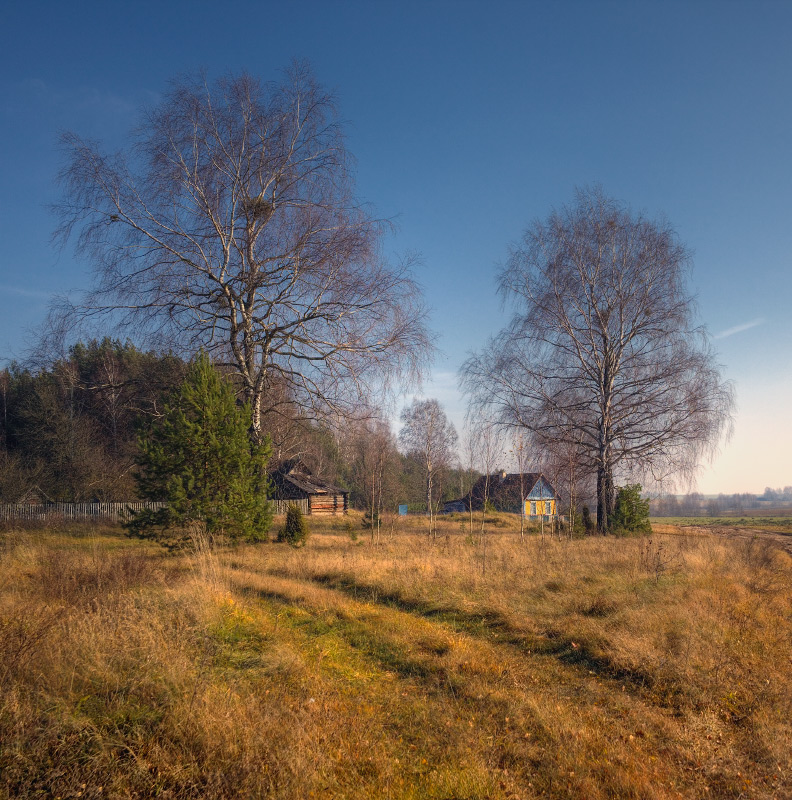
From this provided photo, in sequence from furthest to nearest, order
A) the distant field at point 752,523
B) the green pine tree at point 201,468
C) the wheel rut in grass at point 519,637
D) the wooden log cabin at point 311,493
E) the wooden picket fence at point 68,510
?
the wooden log cabin at point 311,493 < the distant field at point 752,523 < the wooden picket fence at point 68,510 < the green pine tree at point 201,468 < the wheel rut in grass at point 519,637

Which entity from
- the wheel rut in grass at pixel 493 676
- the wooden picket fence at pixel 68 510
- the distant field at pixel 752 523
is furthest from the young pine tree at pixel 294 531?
the distant field at pixel 752 523

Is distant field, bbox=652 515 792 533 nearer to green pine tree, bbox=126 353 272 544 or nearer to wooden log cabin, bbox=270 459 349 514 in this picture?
wooden log cabin, bbox=270 459 349 514

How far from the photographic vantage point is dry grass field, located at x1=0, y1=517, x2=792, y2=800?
3.16 m

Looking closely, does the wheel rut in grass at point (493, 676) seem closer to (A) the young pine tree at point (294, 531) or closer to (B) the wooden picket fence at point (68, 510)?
(A) the young pine tree at point (294, 531)

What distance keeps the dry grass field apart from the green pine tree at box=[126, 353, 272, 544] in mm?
2842

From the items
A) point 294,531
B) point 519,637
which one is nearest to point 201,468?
point 294,531

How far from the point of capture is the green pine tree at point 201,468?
36.9 ft

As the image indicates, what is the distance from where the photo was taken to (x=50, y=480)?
1025 inches

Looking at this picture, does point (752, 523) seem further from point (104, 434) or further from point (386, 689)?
point (104, 434)

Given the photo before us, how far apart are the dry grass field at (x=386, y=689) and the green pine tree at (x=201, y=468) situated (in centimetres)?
284

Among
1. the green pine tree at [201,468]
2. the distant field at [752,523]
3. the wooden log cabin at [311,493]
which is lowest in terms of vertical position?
the distant field at [752,523]

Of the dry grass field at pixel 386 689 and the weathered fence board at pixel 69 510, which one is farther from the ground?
the dry grass field at pixel 386 689

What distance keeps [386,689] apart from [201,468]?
8.13 metres

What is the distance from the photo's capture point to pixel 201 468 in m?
11.6
